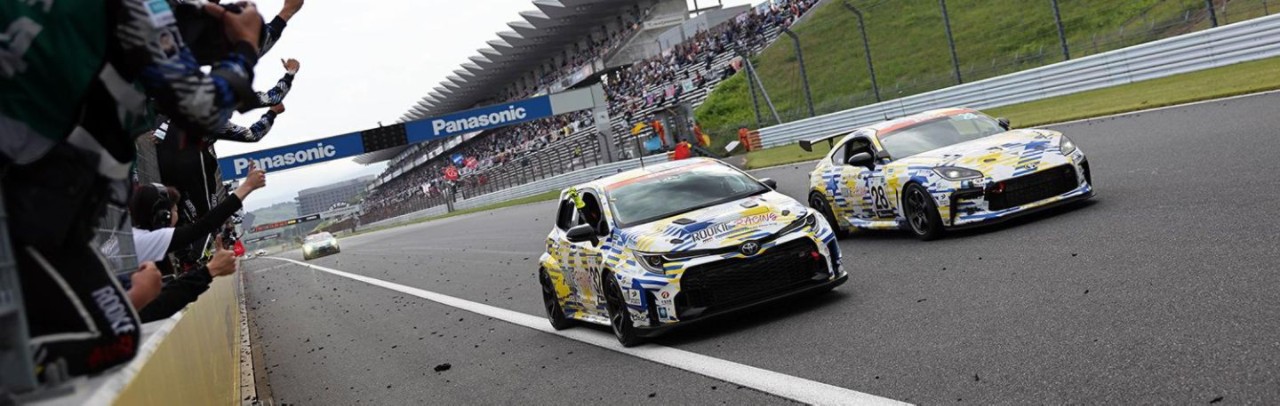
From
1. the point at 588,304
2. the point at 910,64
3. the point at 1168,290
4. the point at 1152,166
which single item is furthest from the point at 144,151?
the point at 910,64

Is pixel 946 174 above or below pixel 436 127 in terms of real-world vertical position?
below

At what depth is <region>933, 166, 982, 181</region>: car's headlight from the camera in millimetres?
10492

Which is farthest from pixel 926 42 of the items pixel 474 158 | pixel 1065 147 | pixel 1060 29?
pixel 474 158

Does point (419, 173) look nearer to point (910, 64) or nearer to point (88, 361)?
point (910, 64)

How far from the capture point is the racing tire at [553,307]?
1040 centimetres

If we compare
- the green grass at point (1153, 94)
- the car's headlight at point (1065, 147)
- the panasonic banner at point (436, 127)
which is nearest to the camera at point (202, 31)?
the car's headlight at point (1065, 147)

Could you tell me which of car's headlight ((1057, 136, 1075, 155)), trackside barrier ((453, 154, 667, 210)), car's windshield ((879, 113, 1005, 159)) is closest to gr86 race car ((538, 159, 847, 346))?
car's windshield ((879, 113, 1005, 159))

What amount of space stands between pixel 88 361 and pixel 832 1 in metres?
53.0

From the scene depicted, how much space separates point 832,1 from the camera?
53969mm

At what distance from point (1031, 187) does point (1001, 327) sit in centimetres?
430

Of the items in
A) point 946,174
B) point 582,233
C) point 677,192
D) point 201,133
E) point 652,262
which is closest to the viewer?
point 201,133

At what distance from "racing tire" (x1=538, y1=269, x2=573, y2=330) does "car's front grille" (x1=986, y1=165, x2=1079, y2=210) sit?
4048 millimetres

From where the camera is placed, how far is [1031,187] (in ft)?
34.6

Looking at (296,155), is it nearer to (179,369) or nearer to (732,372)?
(732,372)
